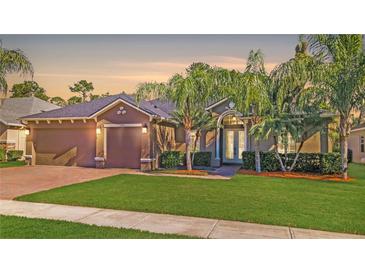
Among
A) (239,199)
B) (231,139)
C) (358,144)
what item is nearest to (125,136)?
(231,139)

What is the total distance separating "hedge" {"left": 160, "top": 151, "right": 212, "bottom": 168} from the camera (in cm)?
1329

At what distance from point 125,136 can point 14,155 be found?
9516 mm

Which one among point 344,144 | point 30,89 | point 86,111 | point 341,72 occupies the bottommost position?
point 344,144

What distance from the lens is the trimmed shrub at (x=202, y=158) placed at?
14.2 metres

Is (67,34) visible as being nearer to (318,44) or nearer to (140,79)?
(140,79)

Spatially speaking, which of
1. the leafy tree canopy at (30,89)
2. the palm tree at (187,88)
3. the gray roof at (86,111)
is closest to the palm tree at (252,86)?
the palm tree at (187,88)

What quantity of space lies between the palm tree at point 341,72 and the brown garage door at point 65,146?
11170 millimetres

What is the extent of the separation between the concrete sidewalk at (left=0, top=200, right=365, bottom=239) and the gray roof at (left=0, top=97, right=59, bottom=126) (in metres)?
16.1

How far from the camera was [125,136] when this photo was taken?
1375 cm

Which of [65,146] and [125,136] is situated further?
[65,146]

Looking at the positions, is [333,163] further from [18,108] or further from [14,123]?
[18,108]

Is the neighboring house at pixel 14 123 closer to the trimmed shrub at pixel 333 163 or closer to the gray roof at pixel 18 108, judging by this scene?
the gray roof at pixel 18 108

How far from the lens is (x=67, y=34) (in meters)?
7.08

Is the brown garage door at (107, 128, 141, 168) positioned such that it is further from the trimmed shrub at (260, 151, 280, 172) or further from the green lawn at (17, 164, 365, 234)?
the trimmed shrub at (260, 151, 280, 172)
